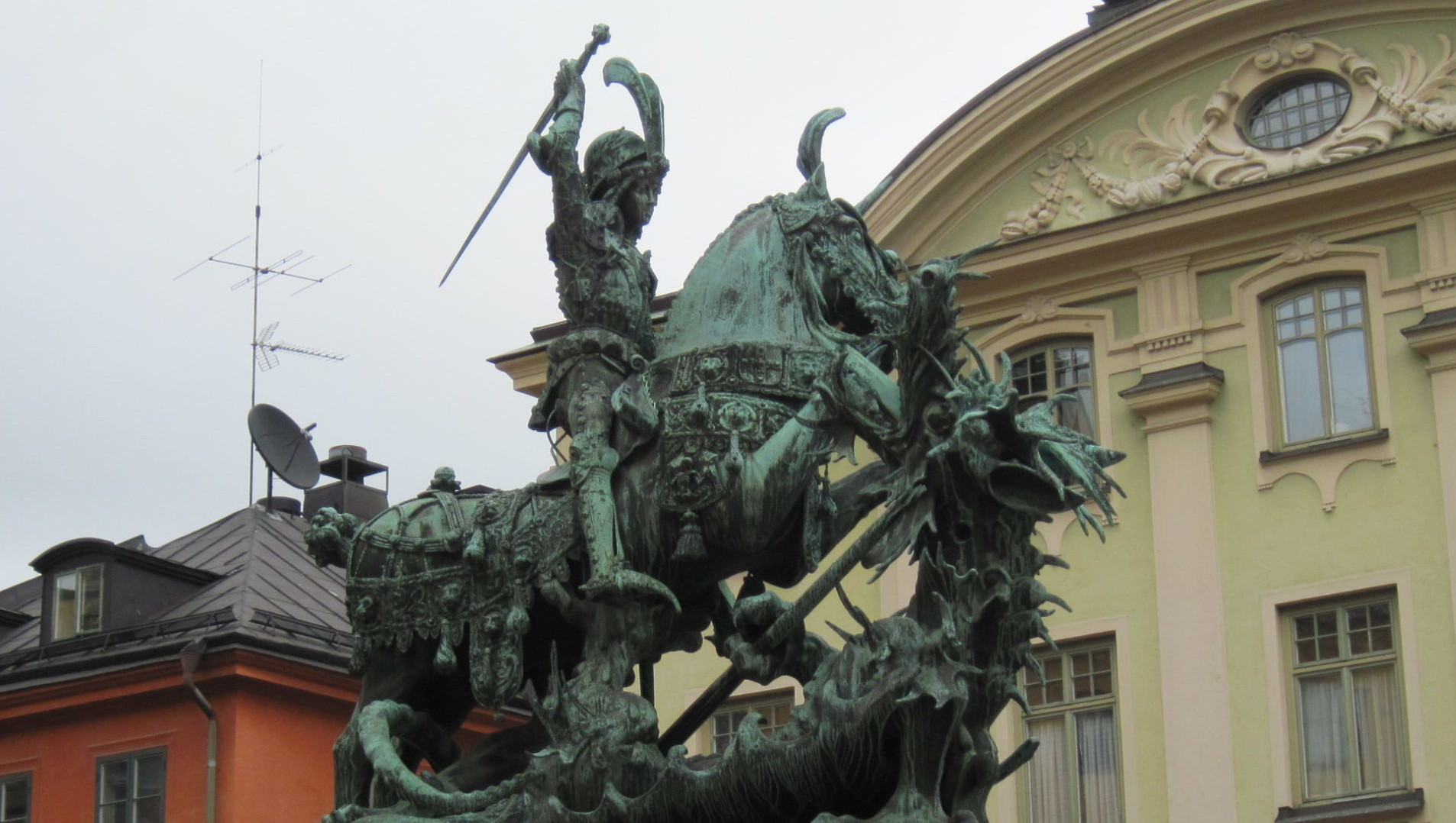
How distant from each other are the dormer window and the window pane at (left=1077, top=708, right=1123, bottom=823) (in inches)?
475

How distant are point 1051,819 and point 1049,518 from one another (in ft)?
52.3

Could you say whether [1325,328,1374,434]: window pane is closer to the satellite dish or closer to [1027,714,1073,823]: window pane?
[1027,714,1073,823]: window pane

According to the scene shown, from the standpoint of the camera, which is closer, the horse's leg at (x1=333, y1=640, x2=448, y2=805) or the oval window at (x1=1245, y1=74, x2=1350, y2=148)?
the horse's leg at (x1=333, y1=640, x2=448, y2=805)

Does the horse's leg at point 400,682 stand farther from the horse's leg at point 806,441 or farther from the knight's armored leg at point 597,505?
the horse's leg at point 806,441

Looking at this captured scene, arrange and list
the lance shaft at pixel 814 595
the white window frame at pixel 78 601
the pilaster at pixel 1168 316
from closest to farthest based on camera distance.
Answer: the lance shaft at pixel 814 595 → the pilaster at pixel 1168 316 → the white window frame at pixel 78 601

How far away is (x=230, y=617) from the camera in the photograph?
30234 millimetres

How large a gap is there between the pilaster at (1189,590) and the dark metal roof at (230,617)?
8895mm

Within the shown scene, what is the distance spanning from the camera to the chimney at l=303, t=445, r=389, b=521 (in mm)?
36875

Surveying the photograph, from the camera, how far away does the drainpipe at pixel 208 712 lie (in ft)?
96.6

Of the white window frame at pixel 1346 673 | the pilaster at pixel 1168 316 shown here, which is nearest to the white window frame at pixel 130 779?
the pilaster at pixel 1168 316

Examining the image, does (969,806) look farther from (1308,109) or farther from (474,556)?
(1308,109)

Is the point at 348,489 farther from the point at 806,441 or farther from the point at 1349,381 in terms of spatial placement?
the point at 806,441

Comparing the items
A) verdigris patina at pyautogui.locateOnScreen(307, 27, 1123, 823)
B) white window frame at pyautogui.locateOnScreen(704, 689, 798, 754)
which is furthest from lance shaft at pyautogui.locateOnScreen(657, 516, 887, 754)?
white window frame at pyautogui.locateOnScreen(704, 689, 798, 754)

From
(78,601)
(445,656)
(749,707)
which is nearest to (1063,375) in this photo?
(749,707)
